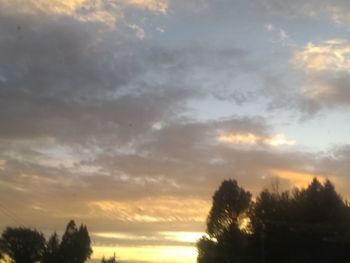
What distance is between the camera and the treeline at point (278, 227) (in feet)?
Result: 196

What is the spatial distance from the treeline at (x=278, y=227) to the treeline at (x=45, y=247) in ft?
176

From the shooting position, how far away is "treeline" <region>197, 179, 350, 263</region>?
196 ft

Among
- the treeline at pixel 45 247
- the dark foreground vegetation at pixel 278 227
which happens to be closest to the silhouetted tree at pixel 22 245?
the treeline at pixel 45 247

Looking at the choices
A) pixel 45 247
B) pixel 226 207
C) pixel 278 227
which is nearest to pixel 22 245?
pixel 45 247

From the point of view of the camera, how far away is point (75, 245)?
126m

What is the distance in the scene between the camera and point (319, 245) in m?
59.6

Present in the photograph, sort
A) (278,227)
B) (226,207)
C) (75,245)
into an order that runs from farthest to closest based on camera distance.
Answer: (75,245) → (226,207) → (278,227)

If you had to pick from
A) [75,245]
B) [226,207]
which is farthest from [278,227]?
[75,245]

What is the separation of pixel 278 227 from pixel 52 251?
3127 inches

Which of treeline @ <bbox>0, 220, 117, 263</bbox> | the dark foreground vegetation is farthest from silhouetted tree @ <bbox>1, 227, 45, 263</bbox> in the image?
the dark foreground vegetation

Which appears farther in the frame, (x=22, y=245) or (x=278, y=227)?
(x=22, y=245)

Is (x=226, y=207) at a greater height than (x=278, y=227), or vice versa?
(x=226, y=207)

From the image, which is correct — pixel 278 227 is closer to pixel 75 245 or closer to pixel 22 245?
pixel 75 245

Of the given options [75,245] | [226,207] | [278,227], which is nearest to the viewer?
[278,227]
